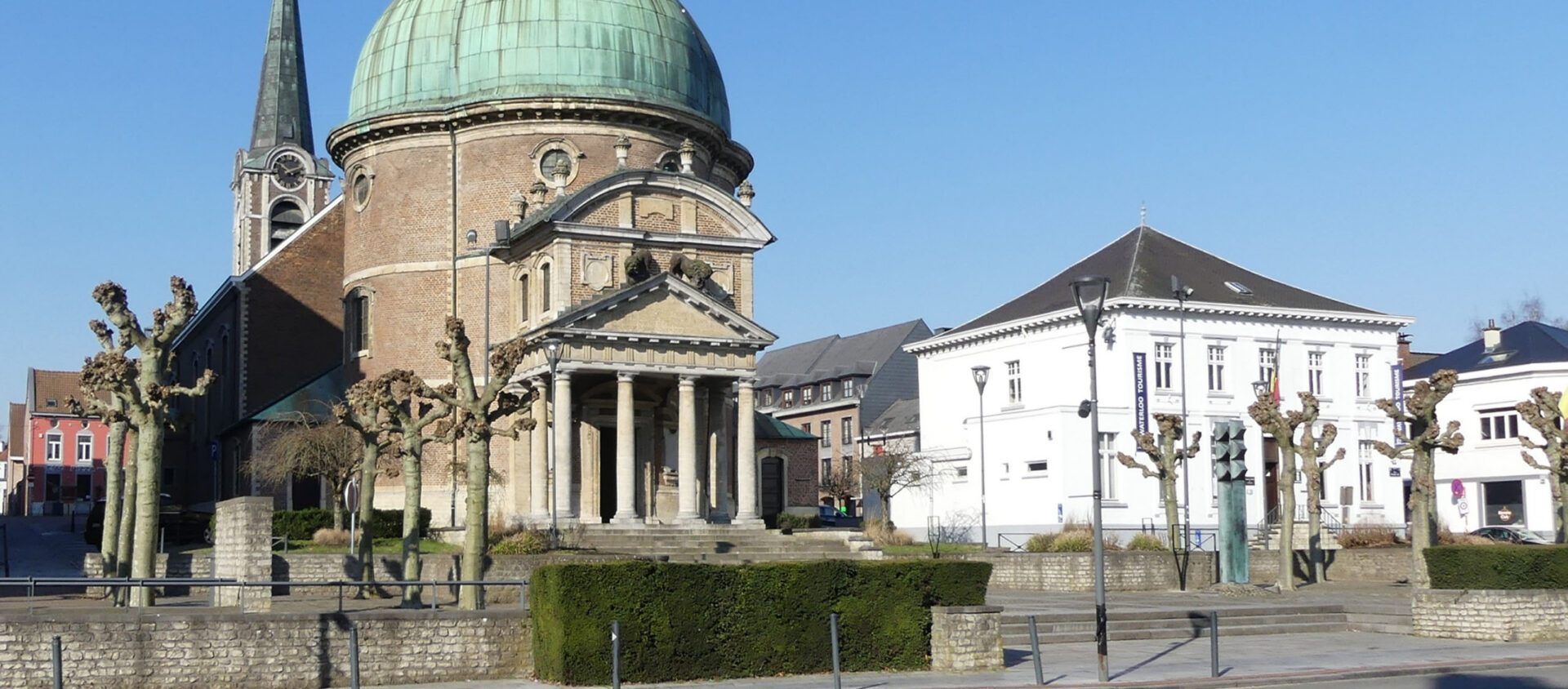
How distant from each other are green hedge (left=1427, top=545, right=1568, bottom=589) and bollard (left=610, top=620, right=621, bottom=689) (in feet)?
51.8

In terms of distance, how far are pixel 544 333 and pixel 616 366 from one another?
2027mm

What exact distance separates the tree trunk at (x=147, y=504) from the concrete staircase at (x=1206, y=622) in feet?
47.4

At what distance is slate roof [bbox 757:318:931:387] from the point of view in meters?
88.1

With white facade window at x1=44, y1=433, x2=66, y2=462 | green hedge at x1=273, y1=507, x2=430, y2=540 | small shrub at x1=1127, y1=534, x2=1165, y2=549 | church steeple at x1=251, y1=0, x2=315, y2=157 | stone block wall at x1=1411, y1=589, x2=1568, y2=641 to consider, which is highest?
church steeple at x1=251, y1=0, x2=315, y2=157

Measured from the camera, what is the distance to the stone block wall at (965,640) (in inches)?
950

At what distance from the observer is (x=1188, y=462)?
57.8m

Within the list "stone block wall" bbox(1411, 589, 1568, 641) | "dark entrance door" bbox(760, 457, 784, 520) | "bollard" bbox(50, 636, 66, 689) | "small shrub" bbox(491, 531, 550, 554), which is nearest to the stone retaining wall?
"bollard" bbox(50, 636, 66, 689)

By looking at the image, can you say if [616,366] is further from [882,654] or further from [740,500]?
[882,654]

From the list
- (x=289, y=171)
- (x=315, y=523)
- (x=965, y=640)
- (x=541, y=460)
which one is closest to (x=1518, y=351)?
(x=541, y=460)

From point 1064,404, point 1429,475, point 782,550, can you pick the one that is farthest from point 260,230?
point 1429,475

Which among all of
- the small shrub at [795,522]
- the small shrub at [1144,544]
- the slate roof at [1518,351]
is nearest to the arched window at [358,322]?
the small shrub at [795,522]

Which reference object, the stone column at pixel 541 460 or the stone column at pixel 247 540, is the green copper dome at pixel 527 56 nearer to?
the stone column at pixel 541 460

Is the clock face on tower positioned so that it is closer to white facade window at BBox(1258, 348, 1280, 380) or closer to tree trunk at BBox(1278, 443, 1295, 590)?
white facade window at BBox(1258, 348, 1280, 380)

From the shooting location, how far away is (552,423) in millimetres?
41969
